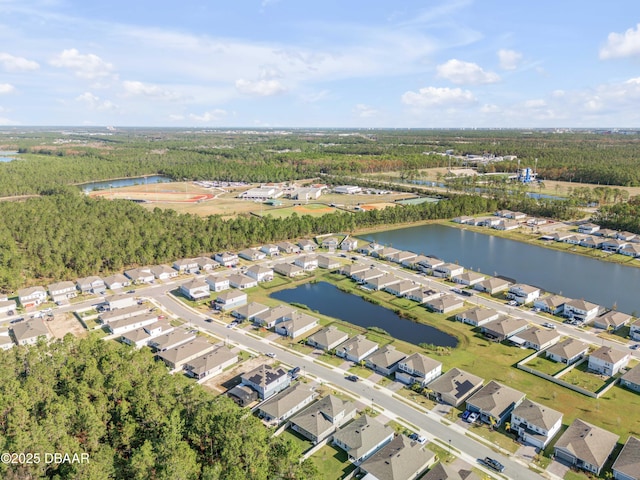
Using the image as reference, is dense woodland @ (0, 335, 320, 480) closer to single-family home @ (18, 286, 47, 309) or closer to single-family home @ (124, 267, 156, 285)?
single-family home @ (18, 286, 47, 309)

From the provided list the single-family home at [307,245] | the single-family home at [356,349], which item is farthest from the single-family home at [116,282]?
the single-family home at [356,349]

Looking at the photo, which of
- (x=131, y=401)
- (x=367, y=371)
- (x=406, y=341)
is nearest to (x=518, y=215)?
(x=406, y=341)

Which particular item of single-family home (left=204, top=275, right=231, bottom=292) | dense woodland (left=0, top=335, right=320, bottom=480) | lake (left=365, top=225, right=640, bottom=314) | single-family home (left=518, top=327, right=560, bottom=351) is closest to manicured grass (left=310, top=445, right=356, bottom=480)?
dense woodland (left=0, top=335, right=320, bottom=480)

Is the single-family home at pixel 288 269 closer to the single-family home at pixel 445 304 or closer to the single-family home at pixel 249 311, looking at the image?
the single-family home at pixel 249 311

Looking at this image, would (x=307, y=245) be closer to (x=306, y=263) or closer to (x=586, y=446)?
(x=306, y=263)

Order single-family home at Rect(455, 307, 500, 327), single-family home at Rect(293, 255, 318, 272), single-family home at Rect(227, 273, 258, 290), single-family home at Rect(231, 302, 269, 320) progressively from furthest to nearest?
single-family home at Rect(293, 255, 318, 272) → single-family home at Rect(227, 273, 258, 290) → single-family home at Rect(231, 302, 269, 320) → single-family home at Rect(455, 307, 500, 327)

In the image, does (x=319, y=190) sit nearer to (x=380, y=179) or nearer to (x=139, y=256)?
(x=380, y=179)
